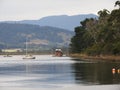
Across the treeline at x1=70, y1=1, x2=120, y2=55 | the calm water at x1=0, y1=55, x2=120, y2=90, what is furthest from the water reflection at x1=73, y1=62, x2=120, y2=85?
the treeline at x1=70, y1=1, x2=120, y2=55

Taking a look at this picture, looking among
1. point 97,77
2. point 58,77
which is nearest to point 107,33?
point 58,77

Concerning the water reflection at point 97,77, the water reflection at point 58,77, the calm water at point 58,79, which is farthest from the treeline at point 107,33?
the water reflection at point 97,77

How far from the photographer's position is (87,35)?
186500mm

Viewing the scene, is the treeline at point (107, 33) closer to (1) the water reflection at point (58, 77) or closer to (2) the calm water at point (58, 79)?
(2) the calm water at point (58, 79)

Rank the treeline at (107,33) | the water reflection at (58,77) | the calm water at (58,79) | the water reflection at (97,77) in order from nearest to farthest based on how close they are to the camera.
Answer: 1. the calm water at (58,79)
2. the water reflection at (58,77)
3. the water reflection at (97,77)
4. the treeline at (107,33)

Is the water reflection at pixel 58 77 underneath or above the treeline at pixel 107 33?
underneath

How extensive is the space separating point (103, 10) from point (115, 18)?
117 ft

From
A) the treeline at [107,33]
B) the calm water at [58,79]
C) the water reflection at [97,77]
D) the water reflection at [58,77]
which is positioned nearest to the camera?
the calm water at [58,79]

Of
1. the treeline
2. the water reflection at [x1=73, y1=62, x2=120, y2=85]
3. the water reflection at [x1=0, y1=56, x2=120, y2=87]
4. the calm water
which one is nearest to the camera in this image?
the calm water

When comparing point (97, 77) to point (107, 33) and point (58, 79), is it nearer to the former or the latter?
point (58, 79)

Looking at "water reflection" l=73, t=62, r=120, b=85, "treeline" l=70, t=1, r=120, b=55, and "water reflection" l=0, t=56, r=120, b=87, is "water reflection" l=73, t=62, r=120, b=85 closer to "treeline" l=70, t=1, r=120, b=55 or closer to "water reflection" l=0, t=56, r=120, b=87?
"water reflection" l=0, t=56, r=120, b=87

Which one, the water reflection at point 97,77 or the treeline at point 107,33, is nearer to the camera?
the water reflection at point 97,77

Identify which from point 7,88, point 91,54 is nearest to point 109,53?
point 91,54

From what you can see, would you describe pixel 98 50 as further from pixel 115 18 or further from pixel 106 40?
pixel 115 18
